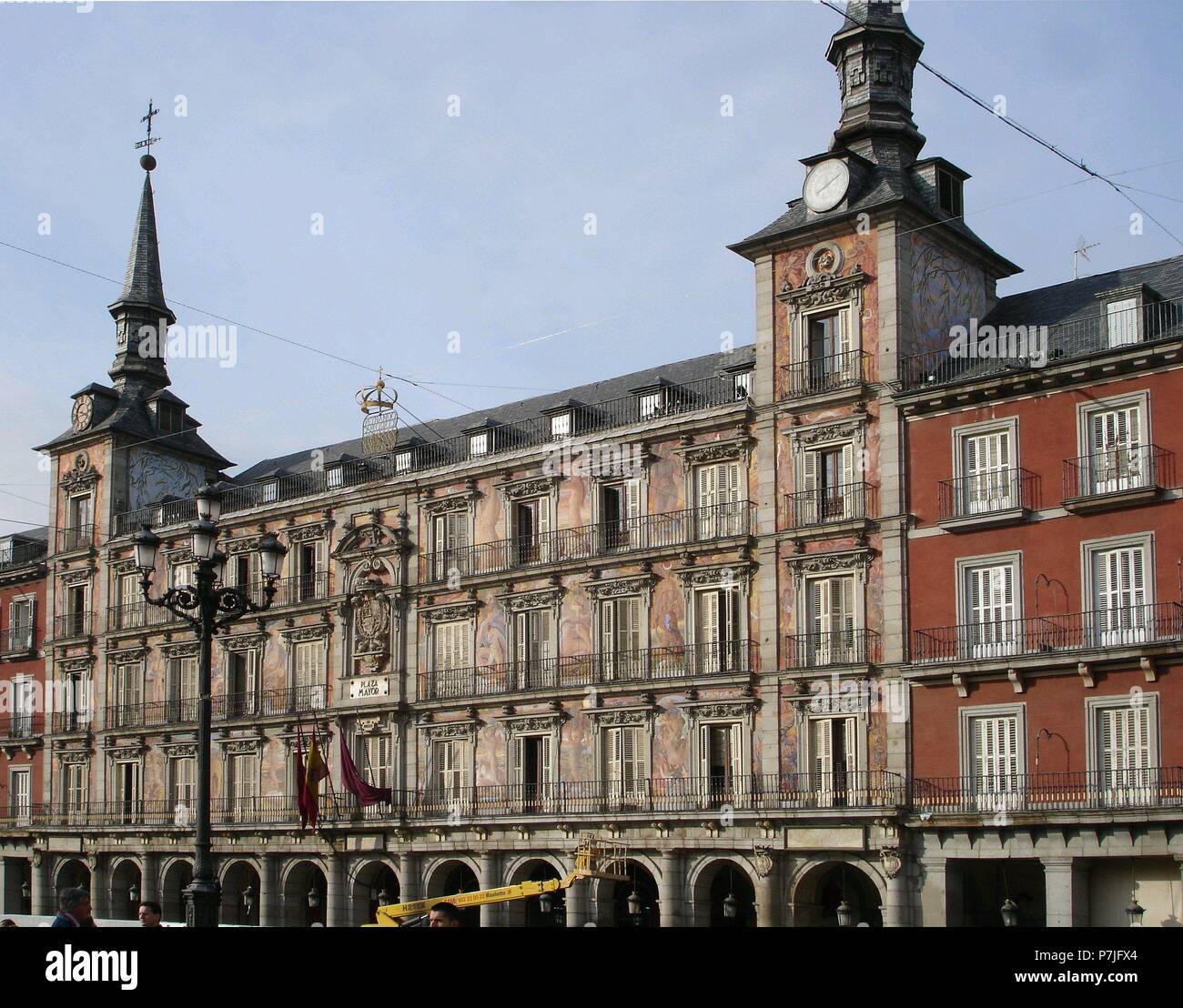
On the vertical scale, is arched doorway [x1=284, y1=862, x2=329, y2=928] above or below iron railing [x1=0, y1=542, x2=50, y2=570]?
below

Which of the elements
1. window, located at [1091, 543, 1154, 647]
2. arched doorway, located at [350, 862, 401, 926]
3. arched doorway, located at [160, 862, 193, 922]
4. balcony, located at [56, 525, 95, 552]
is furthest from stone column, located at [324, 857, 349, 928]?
window, located at [1091, 543, 1154, 647]

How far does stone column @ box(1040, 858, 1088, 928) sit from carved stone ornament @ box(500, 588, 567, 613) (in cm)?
1620

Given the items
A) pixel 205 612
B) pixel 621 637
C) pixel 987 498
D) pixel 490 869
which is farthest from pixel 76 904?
pixel 490 869

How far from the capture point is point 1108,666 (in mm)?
34156

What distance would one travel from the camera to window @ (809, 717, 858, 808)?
3806cm

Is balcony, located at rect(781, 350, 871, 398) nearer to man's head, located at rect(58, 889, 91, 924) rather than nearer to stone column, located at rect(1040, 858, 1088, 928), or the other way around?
stone column, located at rect(1040, 858, 1088, 928)

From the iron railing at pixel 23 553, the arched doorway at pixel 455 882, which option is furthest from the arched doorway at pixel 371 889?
the iron railing at pixel 23 553

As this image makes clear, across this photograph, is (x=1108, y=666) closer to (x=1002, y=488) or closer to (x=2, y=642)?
(x=1002, y=488)

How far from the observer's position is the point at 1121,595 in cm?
3462

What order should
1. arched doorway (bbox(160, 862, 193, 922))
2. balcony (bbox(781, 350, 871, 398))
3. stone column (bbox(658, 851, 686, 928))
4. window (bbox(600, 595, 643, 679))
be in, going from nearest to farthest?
balcony (bbox(781, 350, 871, 398)) < stone column (bbox(658, 851, 686, 928)) < window (bbox(600, 595, 643, 679)) < arched doorway (bbox(160, 862, 193, 922))

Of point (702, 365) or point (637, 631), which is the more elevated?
point (702, 365)
